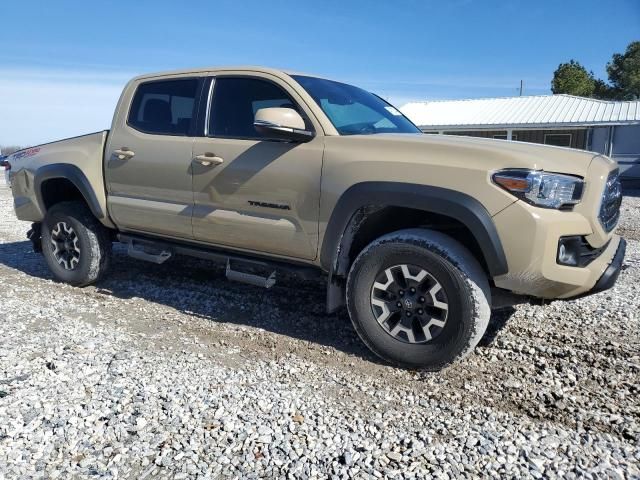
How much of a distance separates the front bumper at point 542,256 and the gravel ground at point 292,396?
2.11 ft

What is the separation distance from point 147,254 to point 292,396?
2.40 m

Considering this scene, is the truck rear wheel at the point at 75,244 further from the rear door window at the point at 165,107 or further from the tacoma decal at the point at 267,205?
the tacoma decal at the point at 267,205

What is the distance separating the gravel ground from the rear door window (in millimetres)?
1673

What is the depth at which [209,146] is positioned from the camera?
13.7 feet

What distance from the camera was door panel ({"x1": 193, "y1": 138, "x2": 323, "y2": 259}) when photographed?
3701 mm

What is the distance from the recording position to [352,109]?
4.16 m

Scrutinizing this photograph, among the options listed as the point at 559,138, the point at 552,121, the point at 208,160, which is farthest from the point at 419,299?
the point at 559,138

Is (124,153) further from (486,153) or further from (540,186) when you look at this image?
(540,186)

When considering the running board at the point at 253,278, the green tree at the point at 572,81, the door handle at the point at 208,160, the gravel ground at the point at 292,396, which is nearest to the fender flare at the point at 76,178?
the gravel ground at the point at 292,396

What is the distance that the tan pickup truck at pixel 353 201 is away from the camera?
304cm

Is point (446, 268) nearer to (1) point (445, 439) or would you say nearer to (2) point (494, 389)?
(2) point (494, 389)

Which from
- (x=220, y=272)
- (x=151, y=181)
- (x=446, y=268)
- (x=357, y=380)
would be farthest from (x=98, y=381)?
(x=220, y=272)

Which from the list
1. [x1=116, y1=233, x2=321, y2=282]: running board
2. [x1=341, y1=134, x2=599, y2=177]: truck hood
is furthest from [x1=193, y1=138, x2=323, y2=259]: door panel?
[x1=341, y1=134, x2=599, y2=177]: truck hood

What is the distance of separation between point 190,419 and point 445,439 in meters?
1.37
